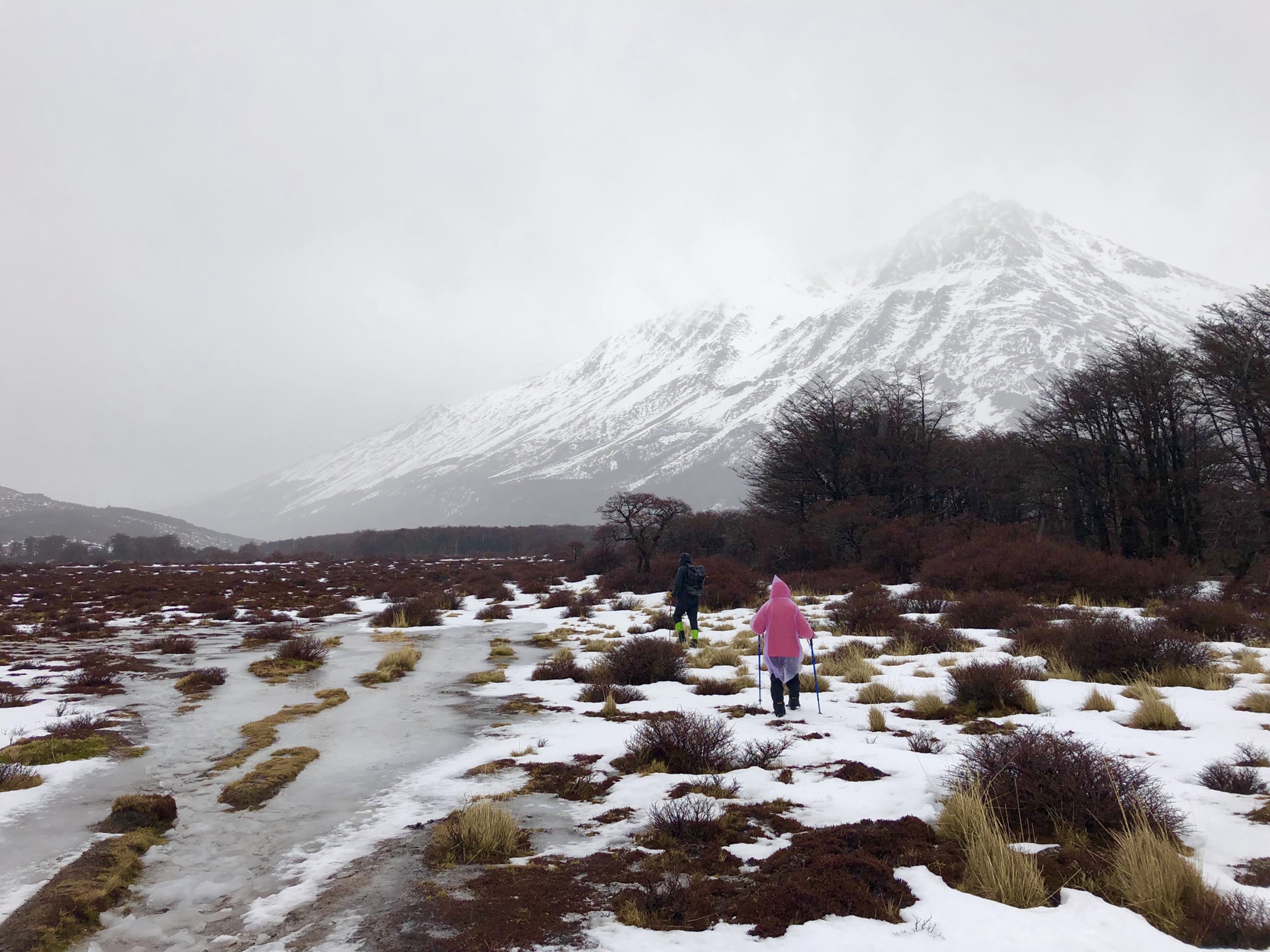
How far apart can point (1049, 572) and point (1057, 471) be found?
947 centimetres

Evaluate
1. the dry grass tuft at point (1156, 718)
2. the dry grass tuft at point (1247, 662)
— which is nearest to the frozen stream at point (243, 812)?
the dry grass tuft at point (1156, 718)

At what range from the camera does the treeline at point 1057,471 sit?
18.4m

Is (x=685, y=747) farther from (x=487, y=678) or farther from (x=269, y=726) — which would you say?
(x=487, y=678)

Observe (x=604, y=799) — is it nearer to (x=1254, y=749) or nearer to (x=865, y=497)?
(x=1254, y=749)

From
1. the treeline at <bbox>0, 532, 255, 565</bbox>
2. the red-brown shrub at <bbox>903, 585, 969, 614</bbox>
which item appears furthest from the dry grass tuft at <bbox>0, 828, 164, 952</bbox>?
the treeline at <bbox>0, 532, 255, 565</bbox>

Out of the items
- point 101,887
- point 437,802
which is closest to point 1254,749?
point 437,802

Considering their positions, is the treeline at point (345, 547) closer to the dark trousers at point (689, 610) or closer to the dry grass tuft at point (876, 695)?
the dark trousers at point (689, 610)

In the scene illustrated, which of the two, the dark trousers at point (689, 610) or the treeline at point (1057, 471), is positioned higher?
the treeline at point (1057, 471)

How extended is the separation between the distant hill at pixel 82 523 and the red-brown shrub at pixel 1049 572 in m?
130

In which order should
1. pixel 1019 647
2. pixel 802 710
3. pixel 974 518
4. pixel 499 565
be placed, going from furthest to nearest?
pixel 499 565 < pixel 974 518 < pixel 1019 647 < pixel 802 710

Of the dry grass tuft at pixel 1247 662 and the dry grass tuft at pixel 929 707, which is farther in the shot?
the dry grass tuft at pixel 1247 662

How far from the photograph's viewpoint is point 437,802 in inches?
227

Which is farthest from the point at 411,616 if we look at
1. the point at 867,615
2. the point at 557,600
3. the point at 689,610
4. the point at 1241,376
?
the point at 1241,376

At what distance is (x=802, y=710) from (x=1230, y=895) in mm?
5186
